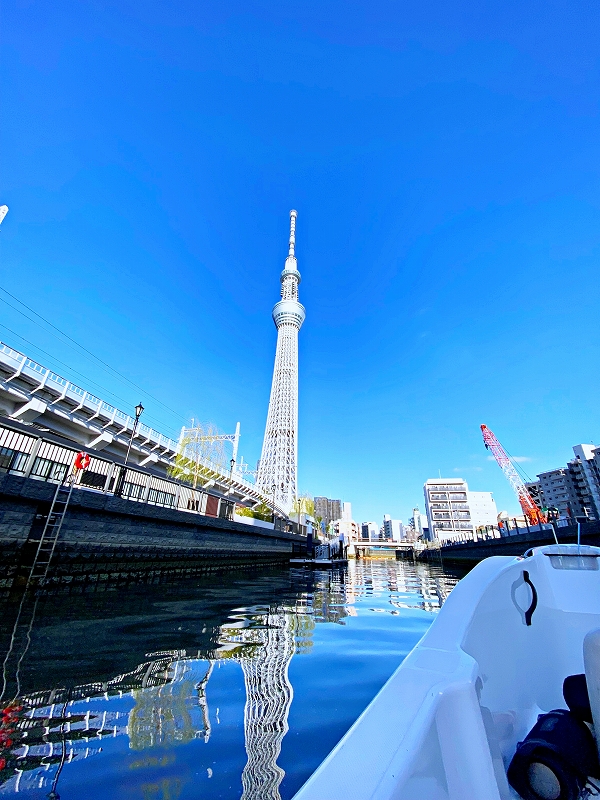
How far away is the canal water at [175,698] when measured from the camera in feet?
7.10

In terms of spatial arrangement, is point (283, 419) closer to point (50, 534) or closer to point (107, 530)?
point (107, 530)

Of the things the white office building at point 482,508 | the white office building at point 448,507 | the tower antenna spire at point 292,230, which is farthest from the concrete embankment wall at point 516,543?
the tower antenna spire at point 292,230

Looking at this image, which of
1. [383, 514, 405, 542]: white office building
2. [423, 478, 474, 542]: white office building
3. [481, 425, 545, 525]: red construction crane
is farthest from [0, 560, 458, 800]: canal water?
[383, 514, 405, 542]: white office building

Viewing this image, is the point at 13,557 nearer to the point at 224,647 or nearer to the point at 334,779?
the point at 224,647

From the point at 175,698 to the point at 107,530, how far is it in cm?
992

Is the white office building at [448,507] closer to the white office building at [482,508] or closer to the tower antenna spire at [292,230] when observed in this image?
the white office building at [482,508]

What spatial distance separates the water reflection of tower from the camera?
2166 millimetres

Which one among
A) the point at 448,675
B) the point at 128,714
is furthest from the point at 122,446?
the point at 448,675

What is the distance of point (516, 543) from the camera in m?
27.8

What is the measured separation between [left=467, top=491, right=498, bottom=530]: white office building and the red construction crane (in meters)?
48.3

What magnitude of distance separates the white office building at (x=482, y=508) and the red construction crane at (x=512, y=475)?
48.3m

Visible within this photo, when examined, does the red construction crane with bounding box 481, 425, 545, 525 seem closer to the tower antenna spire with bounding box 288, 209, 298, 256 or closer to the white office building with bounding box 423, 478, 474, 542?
the white office building with bounding box 423, 478, 474, 542

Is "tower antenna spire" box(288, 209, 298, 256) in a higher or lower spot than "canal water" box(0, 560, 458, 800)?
higher

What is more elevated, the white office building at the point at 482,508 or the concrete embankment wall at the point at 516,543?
the white office building at the point at 482,508
